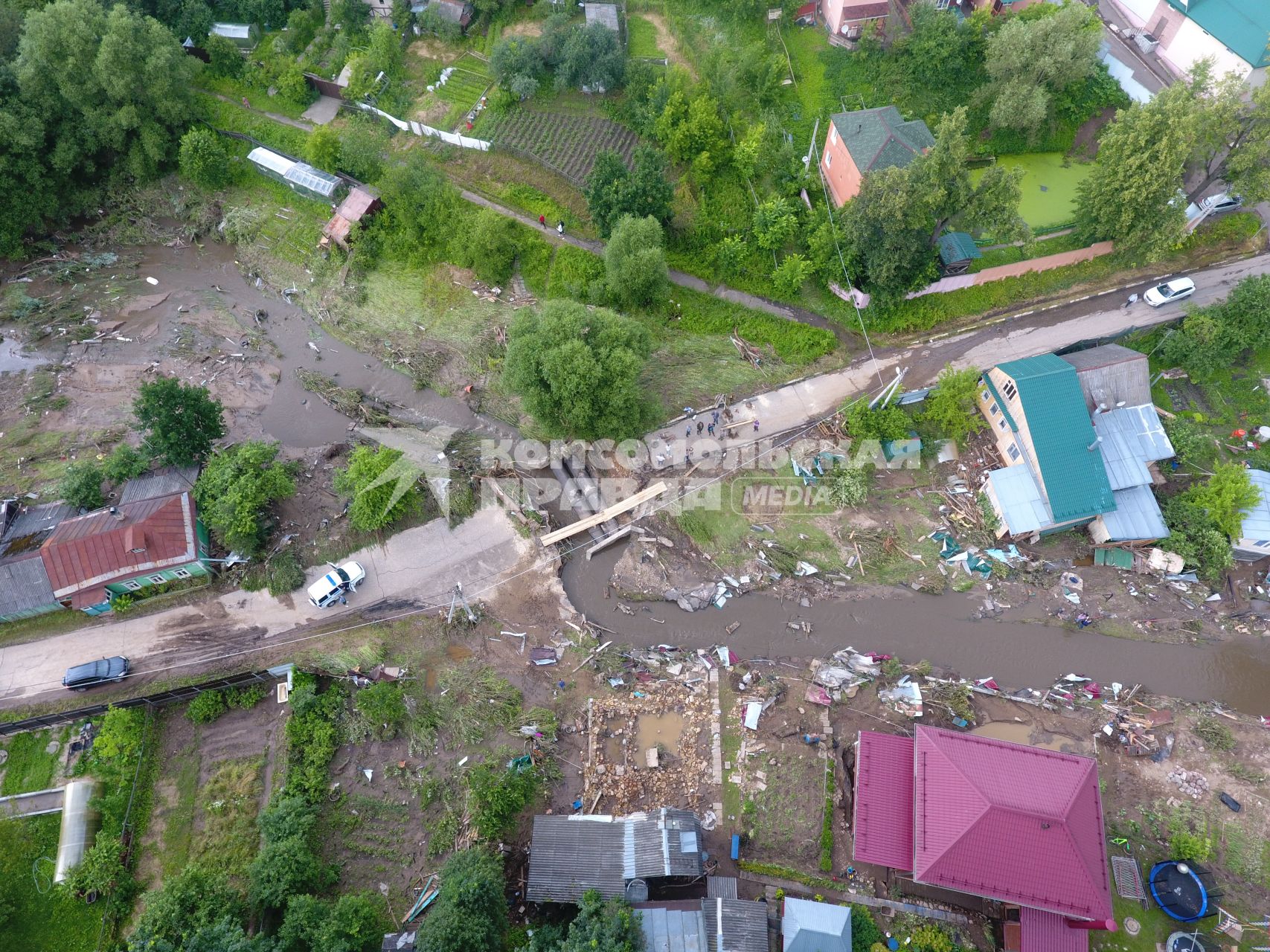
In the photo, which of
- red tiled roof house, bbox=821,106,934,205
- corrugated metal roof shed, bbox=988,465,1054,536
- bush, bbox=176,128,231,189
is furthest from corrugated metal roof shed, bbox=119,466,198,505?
corrugated metal roof shed, bbox=988,465,1054,536

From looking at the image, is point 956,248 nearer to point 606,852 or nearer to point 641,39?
point 641,39

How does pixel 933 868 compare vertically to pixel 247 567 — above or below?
above

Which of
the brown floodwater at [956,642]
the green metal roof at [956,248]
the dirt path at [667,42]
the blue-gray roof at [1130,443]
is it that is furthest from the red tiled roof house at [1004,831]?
the dirt path at [667,42]

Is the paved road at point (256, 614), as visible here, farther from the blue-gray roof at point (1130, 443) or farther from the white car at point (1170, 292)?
the white car at point (1170, 292)

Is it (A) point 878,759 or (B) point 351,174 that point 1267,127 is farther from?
(B) point 351,174

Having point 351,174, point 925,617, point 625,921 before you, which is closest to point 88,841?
point 625,921

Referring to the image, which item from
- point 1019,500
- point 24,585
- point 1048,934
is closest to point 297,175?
point 24,585
